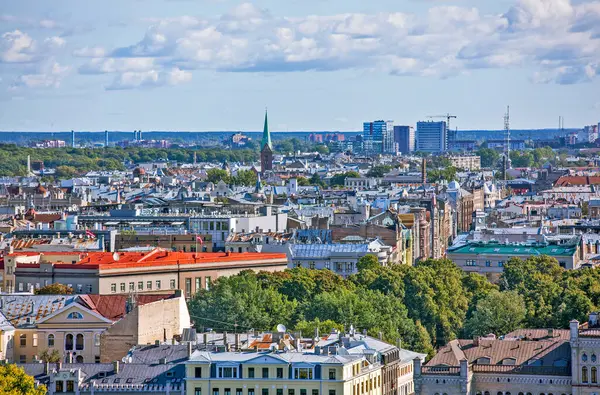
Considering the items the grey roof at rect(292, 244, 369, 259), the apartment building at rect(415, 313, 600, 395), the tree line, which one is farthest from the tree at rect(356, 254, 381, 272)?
the apartment building at rect(415, 313, 600, 395)

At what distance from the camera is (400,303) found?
112 metres

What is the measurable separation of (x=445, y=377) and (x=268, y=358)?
8.70m

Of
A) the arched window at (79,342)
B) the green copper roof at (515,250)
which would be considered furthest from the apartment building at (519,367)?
the green copper roof at (515,250)

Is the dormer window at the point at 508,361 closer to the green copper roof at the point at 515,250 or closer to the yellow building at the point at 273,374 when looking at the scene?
the yellow building at the point at 273,374

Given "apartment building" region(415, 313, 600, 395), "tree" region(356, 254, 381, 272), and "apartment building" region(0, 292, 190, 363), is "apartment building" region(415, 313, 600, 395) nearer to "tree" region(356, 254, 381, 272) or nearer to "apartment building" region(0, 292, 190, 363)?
"apartment building" region(0, 292, 190, 363)

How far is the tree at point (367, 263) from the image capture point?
5103 inches

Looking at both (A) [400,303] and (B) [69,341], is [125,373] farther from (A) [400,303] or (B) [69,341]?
(A) [400,303]

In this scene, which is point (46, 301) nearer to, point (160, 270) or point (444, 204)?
point (160, 270)

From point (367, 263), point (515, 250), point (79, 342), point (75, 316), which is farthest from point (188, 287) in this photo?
point (515, 250)

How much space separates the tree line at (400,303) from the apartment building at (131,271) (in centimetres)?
324

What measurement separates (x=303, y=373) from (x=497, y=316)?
29.6 meters

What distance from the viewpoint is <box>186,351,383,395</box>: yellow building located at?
253 ft

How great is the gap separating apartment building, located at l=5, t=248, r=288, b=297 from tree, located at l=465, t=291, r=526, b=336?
18248 mm

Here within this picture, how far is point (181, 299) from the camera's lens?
94688mm
